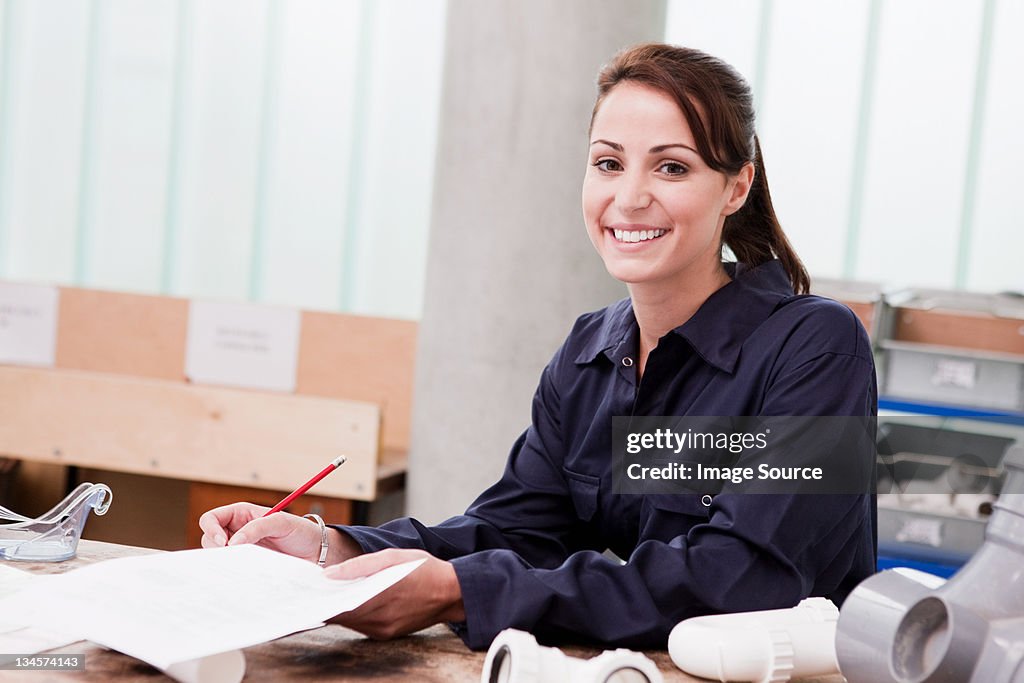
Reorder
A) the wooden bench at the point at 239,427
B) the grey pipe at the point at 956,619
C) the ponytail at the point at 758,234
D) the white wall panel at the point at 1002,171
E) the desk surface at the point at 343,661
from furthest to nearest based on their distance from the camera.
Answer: the white wall panel at the point at 1002,171 < the wooden bench at the point at 239,427 < the ponytail at the point at 758,234 < the desk surface at the point at 343,661 < the grey pipe at the point at 956,619

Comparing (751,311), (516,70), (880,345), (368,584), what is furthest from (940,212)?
(368,584)

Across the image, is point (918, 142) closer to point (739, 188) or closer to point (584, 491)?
point (739, 188)

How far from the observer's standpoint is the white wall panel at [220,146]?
3012 mm

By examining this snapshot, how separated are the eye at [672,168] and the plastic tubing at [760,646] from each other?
1.87 feet

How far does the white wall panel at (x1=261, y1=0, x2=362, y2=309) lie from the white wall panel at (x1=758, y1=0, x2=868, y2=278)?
1.12 meters

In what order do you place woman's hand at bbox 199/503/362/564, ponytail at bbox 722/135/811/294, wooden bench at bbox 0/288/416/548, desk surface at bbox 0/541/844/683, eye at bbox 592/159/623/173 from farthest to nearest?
wooden bench at bbox 0/288/416/548
ponytail at bbox 722/135/811/294
eye at bbox 592/159/623/173
woman's hand at bbox 199/503/362/564
desk surface at bbox 0/541/844/683

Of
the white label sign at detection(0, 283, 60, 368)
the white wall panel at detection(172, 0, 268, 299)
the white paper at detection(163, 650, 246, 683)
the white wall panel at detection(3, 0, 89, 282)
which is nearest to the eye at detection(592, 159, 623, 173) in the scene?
the white paper at detection(163, 650, 246, 683)

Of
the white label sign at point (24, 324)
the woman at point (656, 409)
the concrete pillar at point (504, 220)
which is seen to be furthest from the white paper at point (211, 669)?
the white label sign at point (24, 324)

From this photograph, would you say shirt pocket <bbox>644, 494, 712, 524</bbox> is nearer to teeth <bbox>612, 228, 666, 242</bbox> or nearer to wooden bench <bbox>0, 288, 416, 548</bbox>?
teeth <bbox>612, 228, 666, 242</bbox>

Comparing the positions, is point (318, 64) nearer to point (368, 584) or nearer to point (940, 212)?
point (940, 212)

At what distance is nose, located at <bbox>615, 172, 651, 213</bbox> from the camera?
4.25 feet

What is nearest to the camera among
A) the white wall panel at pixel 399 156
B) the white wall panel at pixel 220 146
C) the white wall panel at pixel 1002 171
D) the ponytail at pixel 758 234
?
the ponytail at pixel 758 234

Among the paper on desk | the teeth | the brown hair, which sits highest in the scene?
the brown hair

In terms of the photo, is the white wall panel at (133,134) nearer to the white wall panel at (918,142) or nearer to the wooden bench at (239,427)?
the wooden bench at (239,427)
